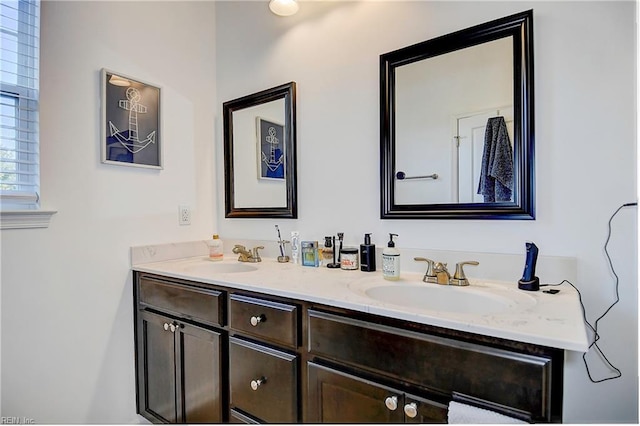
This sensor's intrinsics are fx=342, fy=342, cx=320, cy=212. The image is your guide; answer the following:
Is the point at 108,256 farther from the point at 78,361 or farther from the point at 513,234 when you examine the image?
the point at 513,234

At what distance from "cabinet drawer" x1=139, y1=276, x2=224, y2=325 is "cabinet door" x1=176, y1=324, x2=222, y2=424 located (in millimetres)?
62

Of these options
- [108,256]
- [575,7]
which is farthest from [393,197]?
[108,256]

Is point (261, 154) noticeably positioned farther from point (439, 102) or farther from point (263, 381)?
point (263, 381)

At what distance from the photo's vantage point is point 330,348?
1099 millimetres

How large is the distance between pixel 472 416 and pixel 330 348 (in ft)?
1.44

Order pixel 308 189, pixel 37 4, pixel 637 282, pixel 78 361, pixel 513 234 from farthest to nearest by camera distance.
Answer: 1. pixel 308 189
2. pixel 78 361
3. pixel 37 4
4. pixel 513 234
5. pixel 637 282

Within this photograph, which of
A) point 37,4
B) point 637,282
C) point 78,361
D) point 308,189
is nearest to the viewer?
point 637,282

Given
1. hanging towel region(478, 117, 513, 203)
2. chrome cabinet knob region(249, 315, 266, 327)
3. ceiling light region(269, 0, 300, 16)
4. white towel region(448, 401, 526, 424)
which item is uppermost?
ceiling light region(269, 0, 300, 16)

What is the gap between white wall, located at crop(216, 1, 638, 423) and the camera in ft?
3.72

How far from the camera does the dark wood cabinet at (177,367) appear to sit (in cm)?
142

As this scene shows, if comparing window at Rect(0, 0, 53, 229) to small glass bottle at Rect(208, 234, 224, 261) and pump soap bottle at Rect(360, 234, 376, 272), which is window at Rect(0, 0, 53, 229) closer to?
small glass bottle at Rect(208, 234, 224, 261)

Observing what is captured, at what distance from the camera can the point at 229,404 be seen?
4.53ft

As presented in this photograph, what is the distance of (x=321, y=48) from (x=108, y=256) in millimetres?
1518

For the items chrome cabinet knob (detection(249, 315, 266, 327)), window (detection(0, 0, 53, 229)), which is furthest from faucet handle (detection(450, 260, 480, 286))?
window (detection(0, 0, 53, 229))
